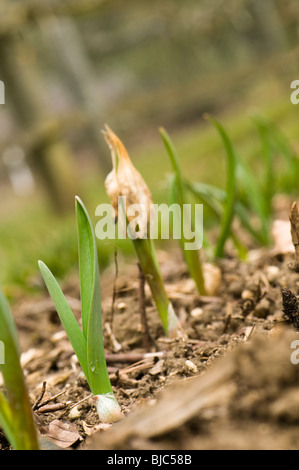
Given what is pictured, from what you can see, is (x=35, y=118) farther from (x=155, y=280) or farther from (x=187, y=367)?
(x=187, y=367)

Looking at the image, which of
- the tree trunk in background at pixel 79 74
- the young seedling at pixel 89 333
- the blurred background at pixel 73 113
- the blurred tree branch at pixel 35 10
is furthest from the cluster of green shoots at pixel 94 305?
the tree trunk in background at pixel 79 74

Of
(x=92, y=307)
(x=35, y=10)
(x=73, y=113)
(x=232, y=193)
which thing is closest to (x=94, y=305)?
(x=92, y=307)

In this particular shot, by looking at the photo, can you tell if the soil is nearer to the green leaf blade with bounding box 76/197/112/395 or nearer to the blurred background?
the green leaf blade with bounding box 76/197/112/395

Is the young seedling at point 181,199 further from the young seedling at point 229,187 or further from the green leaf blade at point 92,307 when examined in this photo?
the green leaf blade at point 92,307

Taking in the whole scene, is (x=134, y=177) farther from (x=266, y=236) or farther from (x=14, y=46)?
(x=14, y=46)

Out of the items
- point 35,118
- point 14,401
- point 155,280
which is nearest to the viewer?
point 14,401
